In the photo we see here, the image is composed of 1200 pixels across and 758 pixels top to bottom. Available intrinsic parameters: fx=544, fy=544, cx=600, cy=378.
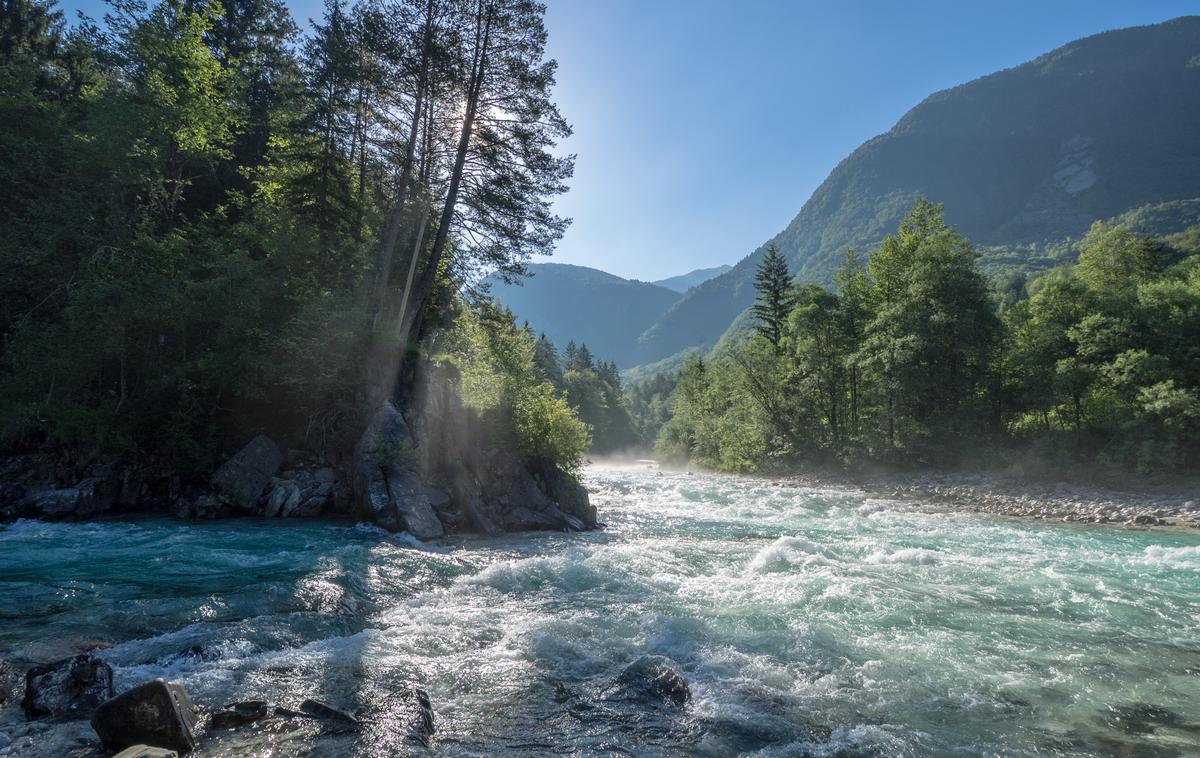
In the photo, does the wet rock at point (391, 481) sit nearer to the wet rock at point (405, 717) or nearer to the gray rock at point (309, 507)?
the gray rock at point (309, 507)

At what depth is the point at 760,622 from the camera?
8508mm

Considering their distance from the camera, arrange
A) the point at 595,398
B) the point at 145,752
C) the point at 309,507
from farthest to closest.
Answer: the point at 595,398
the point at 309,507
the point at 145,752

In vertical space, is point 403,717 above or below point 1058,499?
above

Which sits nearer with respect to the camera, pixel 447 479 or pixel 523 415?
pixel 447 479

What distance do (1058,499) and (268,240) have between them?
1350 inches

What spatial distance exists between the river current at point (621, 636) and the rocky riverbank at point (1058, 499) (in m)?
7.21

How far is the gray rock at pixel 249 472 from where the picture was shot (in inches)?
601

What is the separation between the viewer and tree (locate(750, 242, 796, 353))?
49.2 m

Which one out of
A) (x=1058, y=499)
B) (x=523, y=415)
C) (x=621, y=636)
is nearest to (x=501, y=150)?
(x=523, y=415)

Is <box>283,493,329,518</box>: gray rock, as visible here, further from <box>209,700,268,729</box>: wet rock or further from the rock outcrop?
<box>209,700,268,729</box>: wet rock

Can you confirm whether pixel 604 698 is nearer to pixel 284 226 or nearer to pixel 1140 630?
pixel 1140 630

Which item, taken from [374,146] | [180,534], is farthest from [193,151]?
[180,534]

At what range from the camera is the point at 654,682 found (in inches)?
244

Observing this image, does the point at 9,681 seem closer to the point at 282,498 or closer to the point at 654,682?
the point at 654,682
